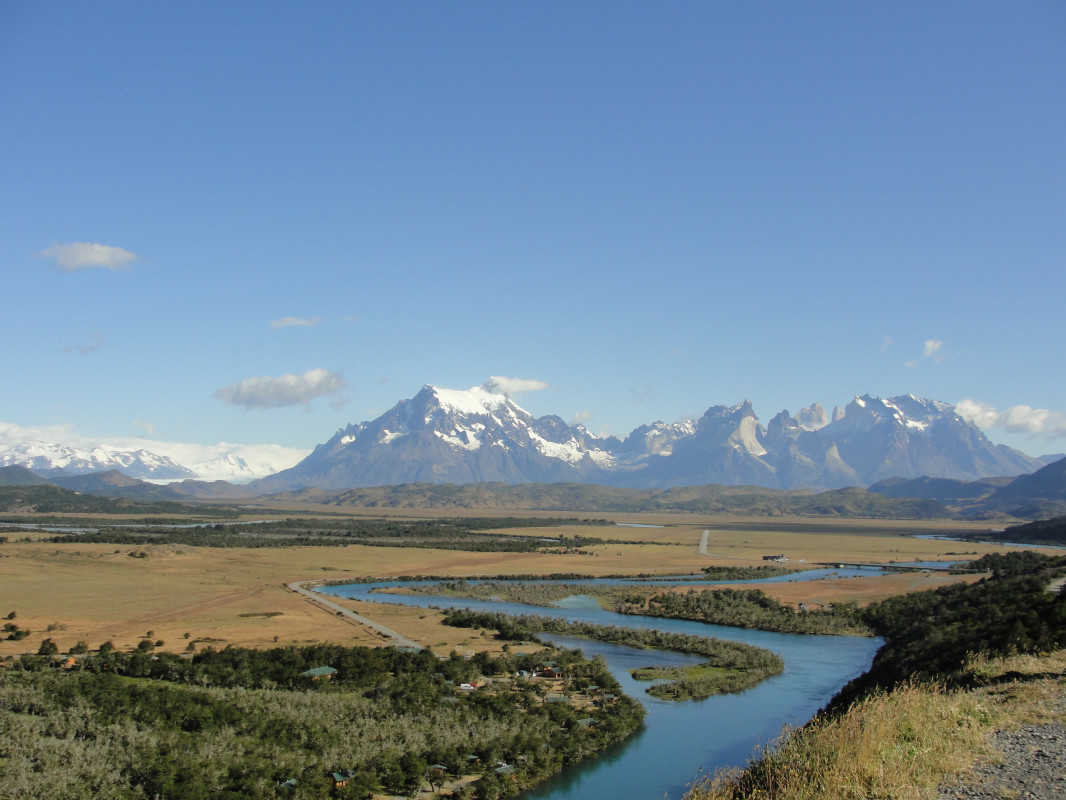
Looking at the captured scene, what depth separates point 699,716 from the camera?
144 ft

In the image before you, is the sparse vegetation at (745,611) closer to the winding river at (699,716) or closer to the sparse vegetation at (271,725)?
the winding river at (699,716)

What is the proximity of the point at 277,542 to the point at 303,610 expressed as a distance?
287ft

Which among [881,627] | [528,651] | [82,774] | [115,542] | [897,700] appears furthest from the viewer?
[115,542]

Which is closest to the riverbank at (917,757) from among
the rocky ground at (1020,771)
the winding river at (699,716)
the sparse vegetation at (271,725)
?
the rocky ground at (1020,771)

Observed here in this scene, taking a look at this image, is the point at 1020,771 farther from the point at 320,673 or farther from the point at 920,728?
the point at 320,673

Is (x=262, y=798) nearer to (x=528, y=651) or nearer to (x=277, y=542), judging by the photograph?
(x=528, y=651)

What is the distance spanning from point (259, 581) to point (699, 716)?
228 feet

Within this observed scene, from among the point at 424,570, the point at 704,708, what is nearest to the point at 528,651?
the point at 704,708

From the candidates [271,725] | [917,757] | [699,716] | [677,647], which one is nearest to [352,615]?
[677,647]

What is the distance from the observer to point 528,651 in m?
57.8

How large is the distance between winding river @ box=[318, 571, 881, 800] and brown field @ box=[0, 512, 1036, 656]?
15.6 meters

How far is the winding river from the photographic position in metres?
34.2

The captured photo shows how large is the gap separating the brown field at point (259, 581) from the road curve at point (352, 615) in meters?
1.29

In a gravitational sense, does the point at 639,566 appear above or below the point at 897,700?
below
